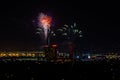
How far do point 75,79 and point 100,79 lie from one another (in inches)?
230

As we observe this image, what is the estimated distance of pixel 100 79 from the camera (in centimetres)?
10275

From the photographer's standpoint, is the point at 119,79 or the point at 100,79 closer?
the point at 119,79

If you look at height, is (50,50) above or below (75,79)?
above

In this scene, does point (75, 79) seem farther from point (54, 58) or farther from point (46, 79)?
point (54, 58)

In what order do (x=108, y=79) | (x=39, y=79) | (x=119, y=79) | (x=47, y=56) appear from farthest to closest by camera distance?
(x=47, y=56) → (x=39, y=79) → (x=108, y=79) → (x=119, y=79)

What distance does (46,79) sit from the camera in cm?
10831

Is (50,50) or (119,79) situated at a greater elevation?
(50,50)

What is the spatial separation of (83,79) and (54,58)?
3614 inches

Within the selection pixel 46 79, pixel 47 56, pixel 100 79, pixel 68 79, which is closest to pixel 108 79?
pixel 100 79

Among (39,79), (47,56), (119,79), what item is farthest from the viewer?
(47,56)

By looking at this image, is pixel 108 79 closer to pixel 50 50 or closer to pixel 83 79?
pixel 83 79

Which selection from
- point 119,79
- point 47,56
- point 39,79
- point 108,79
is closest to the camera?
point 119,79

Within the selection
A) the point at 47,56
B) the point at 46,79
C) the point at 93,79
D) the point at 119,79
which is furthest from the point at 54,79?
the point at 47,56

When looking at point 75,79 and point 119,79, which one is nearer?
point 119,79
